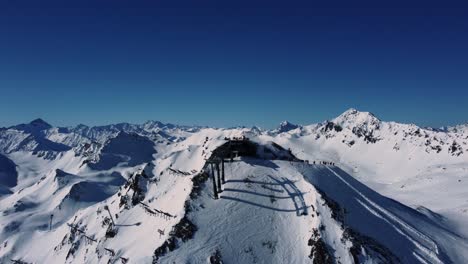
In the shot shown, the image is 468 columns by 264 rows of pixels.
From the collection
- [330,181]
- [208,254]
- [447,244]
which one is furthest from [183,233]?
[447,244]

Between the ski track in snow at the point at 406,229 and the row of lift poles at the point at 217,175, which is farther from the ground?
the row of lift poles at the point at 217,175

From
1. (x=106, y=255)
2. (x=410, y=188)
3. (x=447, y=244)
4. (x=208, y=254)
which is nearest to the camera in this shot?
(x=208, y=254)

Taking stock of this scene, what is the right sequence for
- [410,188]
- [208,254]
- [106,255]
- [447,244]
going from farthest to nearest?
[410,188] < [447,244] < [106,255] < [208,254]

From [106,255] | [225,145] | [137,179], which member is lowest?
[106,255]

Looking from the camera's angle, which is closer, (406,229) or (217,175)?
(217,175)

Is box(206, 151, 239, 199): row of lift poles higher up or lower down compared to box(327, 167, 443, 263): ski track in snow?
higher up

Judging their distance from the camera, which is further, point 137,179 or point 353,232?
point 137,179

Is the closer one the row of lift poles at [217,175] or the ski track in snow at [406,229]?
the row of lift poles at [217,175]

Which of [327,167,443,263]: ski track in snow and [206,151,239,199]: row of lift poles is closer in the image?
[206,151,239,199]: row of lift poles

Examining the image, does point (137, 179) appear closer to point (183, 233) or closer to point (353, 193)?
point (183, 233)

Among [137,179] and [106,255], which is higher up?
[137,179]

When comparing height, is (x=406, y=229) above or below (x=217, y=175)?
below
